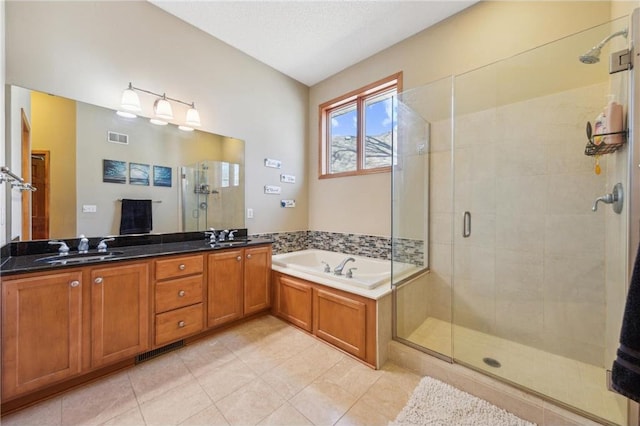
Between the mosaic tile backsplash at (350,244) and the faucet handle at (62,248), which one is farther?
the mosaic tile backsplash at (350,244)

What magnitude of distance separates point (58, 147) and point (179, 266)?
1.27m

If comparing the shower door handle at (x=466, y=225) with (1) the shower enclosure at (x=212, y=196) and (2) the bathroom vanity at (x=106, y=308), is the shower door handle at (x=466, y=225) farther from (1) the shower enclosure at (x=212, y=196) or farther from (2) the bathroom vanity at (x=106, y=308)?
(1) the shower enclosure at (x=212, y=196)

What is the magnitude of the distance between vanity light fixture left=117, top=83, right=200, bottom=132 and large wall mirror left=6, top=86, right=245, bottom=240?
6 centimetres

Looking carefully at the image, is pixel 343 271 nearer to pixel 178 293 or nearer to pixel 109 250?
pixel 178 293

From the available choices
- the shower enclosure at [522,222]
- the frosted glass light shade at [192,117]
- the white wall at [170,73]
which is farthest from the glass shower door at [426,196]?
the frosted glass light shade at [192,117]

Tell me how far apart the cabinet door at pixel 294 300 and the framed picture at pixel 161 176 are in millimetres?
1466

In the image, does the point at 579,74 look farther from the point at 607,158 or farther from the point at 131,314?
the point at 131,314

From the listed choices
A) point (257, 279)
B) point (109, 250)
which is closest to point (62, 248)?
point (109, 250)

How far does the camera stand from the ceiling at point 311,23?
7.58ft

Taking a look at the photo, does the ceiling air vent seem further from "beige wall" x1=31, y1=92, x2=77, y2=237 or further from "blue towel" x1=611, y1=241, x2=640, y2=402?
"blue towel" x1=611, y1=241, x2=640, y2=402

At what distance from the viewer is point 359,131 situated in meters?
3.28

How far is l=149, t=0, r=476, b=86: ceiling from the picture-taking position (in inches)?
91.0

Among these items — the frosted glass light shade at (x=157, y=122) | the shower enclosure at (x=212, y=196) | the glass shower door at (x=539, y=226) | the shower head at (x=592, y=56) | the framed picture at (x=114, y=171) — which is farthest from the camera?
the shower enclosure at (x=212, y=196)

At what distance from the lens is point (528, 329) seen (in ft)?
6.81
